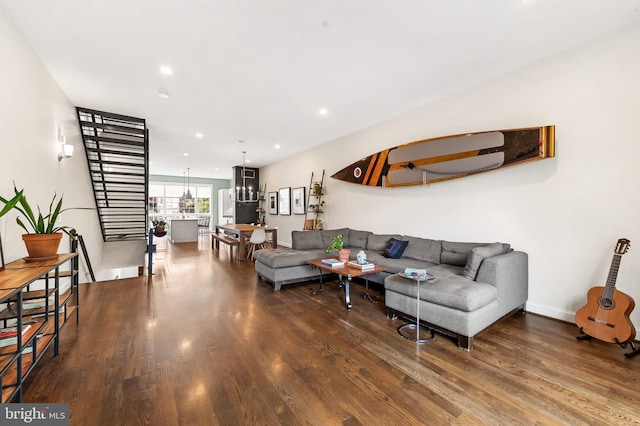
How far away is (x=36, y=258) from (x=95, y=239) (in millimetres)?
4207

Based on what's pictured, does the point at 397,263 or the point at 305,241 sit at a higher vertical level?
the point at 305,241

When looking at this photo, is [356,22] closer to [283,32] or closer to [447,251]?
[283,32]

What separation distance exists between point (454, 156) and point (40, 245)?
468cm

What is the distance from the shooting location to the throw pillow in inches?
164

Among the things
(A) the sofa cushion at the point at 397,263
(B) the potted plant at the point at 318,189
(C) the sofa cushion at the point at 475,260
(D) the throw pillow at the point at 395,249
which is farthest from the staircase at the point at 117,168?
(C) the sofa cushion at the point at 475,260

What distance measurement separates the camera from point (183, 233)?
9.46 meters

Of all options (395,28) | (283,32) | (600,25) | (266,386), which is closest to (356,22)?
(395,28)

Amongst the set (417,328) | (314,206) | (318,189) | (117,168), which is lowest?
(417,328)

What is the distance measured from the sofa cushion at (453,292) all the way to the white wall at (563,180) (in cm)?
107

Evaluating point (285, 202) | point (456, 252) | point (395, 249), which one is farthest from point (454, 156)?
point (285, 202)

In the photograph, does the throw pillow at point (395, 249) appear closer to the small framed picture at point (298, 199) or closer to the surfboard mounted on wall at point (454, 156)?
the surfboard mounted on wall at point (454, 156)

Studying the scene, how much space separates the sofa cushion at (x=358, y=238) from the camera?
16.7 feet

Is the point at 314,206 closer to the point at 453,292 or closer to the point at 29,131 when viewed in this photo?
the point at 453,292

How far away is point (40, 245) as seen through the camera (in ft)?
6.97
